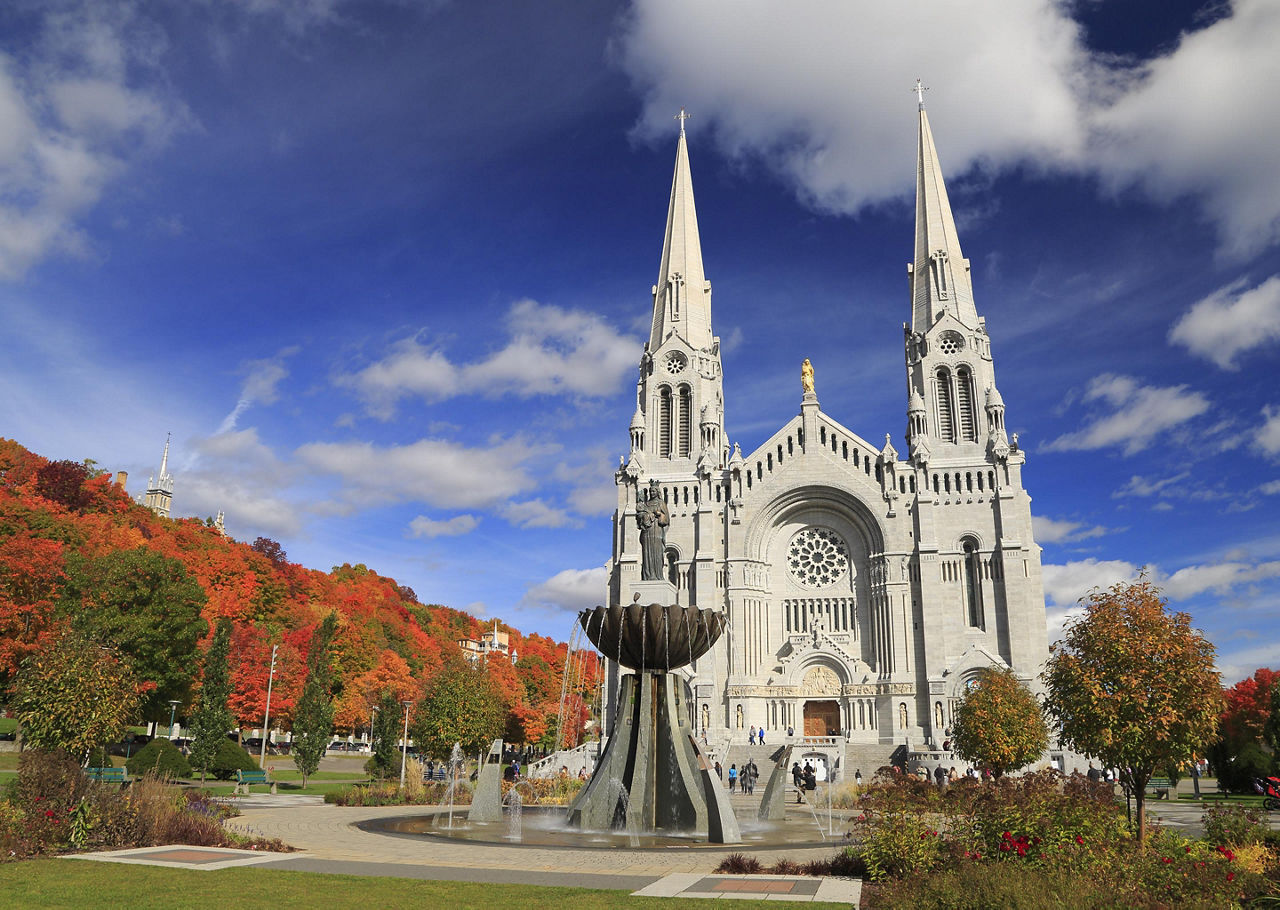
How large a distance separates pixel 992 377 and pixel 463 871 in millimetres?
49957

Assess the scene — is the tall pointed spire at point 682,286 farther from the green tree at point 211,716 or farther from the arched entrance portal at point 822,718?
the green tree at point 211,716

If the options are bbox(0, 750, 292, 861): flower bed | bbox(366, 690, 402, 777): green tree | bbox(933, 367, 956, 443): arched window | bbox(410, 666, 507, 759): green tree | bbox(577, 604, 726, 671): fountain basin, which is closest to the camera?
bbox(0, 750, 292, 861): flower bed

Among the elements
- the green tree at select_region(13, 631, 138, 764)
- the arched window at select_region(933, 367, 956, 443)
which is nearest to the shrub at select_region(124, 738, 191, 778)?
the green tree at select_region(13, 631, 138, 764)

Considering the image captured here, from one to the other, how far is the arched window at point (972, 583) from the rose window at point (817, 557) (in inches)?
282

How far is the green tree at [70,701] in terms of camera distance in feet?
56.8

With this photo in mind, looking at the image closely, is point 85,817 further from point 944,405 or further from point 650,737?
point 944,405

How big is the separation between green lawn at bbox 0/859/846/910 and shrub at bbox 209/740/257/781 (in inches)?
1028

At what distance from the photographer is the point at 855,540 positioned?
2192 inches

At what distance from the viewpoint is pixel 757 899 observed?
1062 centimetres

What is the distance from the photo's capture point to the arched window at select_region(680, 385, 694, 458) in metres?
59.8

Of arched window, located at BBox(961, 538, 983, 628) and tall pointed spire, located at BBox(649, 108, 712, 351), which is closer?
arched window, located at BBox(961, 538, 983, 628)

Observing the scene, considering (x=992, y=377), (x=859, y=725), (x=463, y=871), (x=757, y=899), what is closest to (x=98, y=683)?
(x=463, y=871)

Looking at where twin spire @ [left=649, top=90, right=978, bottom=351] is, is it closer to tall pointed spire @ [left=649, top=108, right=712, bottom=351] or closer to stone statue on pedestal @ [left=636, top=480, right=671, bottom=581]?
tall pointed spire @ [left=649, top=108, right=712, bottom=351]

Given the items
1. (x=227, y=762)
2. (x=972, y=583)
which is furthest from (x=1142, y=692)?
(x=972, y=583)
